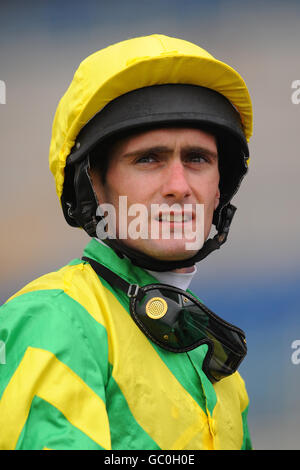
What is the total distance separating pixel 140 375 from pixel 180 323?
Answer: 229mm

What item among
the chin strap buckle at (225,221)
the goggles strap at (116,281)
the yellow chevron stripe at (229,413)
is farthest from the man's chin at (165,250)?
the yellow chevron stripe at (229,413)

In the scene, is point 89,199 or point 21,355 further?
point 89,199

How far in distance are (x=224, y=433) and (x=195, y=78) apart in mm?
1095

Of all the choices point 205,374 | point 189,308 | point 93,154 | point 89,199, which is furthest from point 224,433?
point 93,154

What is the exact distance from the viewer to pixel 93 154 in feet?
6.76

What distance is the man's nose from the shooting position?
184 centimetres

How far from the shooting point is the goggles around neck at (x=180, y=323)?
71.3 inches

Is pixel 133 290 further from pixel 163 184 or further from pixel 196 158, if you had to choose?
pixel 196 158

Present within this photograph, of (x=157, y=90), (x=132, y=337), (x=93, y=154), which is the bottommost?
(x=132, y=337)

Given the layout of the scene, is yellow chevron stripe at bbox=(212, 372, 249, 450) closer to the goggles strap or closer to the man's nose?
the goggles strap

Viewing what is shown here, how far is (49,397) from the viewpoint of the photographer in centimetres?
146

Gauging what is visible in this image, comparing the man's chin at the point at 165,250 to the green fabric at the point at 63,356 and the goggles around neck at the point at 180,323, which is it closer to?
the goggles around neck at the point at 180,323
